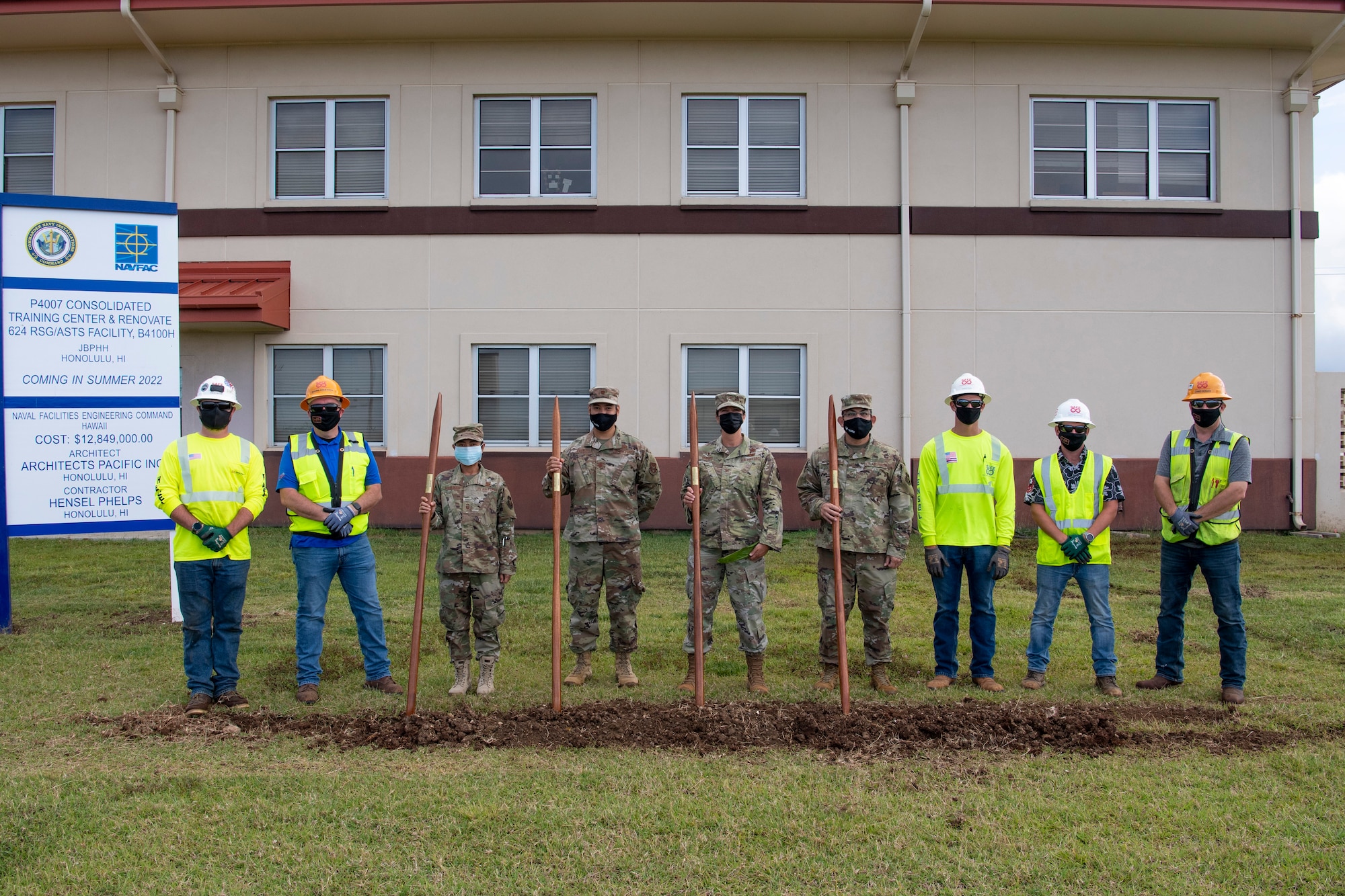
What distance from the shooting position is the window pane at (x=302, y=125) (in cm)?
1531

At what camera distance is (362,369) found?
15164 mm

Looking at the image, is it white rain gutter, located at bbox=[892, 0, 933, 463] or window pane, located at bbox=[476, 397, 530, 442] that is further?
window pane, located at bbox=[476, 397, 530, 442]

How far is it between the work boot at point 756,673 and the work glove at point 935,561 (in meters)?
1.39

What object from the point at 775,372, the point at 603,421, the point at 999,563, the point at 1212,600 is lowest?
the point at 1212,600

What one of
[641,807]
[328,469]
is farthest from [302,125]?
[641,807]

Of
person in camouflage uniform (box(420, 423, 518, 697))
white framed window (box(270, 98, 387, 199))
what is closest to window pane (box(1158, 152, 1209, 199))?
white framed window (box(270, 98, 387, 199))

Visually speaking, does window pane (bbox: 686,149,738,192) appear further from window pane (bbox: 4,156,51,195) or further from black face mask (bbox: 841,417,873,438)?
window pane (bbox: 4,156,51,195)

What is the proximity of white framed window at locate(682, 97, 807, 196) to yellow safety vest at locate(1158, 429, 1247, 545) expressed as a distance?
362 inches

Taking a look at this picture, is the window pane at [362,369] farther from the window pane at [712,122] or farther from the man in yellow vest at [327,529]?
the man in yellow vest at [327,529]

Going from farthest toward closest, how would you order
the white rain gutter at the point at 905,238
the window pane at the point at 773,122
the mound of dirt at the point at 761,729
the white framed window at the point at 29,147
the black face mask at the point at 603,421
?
1. the white framed window at the point at 29,147
2. the window pane at the point at 773,122
3. the white rain gutter at the point at 905,238
4. the black face mask at the point at 603,421
5. the mound of dirt at the point at 761,729

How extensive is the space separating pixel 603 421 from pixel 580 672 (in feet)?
6.26

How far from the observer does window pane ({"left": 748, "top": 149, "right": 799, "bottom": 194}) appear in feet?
49.2

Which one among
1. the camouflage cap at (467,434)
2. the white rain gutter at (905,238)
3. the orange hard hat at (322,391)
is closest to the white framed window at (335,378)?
the white rain gutter at (905,238)

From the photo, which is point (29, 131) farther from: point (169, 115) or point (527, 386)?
point (527, 386)
